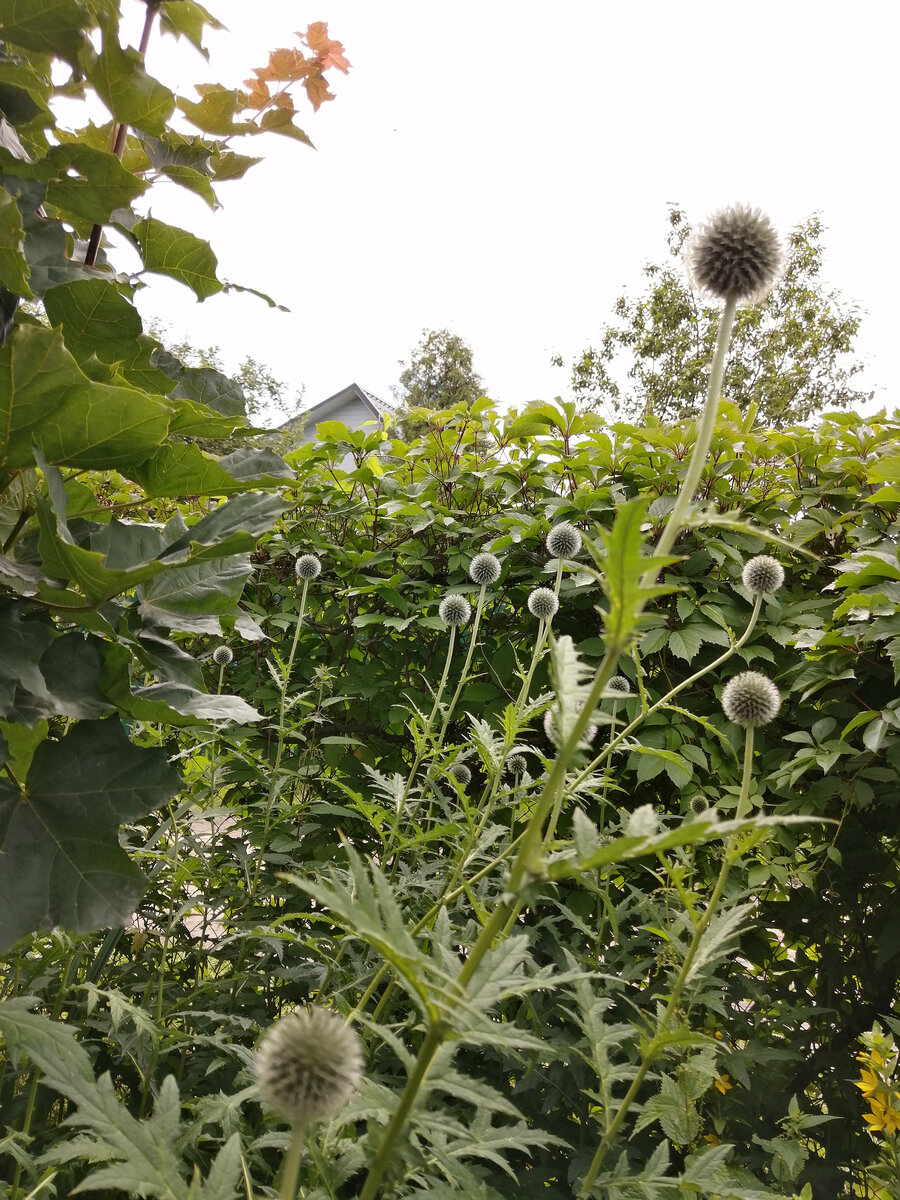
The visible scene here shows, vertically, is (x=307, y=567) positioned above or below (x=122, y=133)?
above

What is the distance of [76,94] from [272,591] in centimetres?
247

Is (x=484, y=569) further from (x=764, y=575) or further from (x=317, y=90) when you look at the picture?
(x=317, y=90)

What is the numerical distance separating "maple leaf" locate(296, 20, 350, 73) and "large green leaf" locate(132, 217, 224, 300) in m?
0.48

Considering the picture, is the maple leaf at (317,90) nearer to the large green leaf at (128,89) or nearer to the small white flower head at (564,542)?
the large green leaf at (128,89)

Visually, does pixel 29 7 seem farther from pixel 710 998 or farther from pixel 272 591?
pixel 272 591

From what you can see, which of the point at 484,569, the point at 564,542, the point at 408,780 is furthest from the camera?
the point at 484,569

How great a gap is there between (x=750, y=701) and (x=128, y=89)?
140 cm

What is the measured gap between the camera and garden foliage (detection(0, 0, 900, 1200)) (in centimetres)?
77

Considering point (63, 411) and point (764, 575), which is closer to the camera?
point (63, 411)

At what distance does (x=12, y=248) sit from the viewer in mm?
807

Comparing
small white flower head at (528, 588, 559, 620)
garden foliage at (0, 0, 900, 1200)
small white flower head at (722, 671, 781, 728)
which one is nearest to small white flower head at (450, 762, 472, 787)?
garden foliage at (0, 0, 900, 1200)

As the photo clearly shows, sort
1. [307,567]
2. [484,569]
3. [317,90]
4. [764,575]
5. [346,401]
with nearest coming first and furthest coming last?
1. [317,90]
2. [764,575]
3. [484,569]
4. [307,567]
5. [346,401]

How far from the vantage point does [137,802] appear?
2.76ft

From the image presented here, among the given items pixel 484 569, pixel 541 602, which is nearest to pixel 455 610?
pixel 484 569
